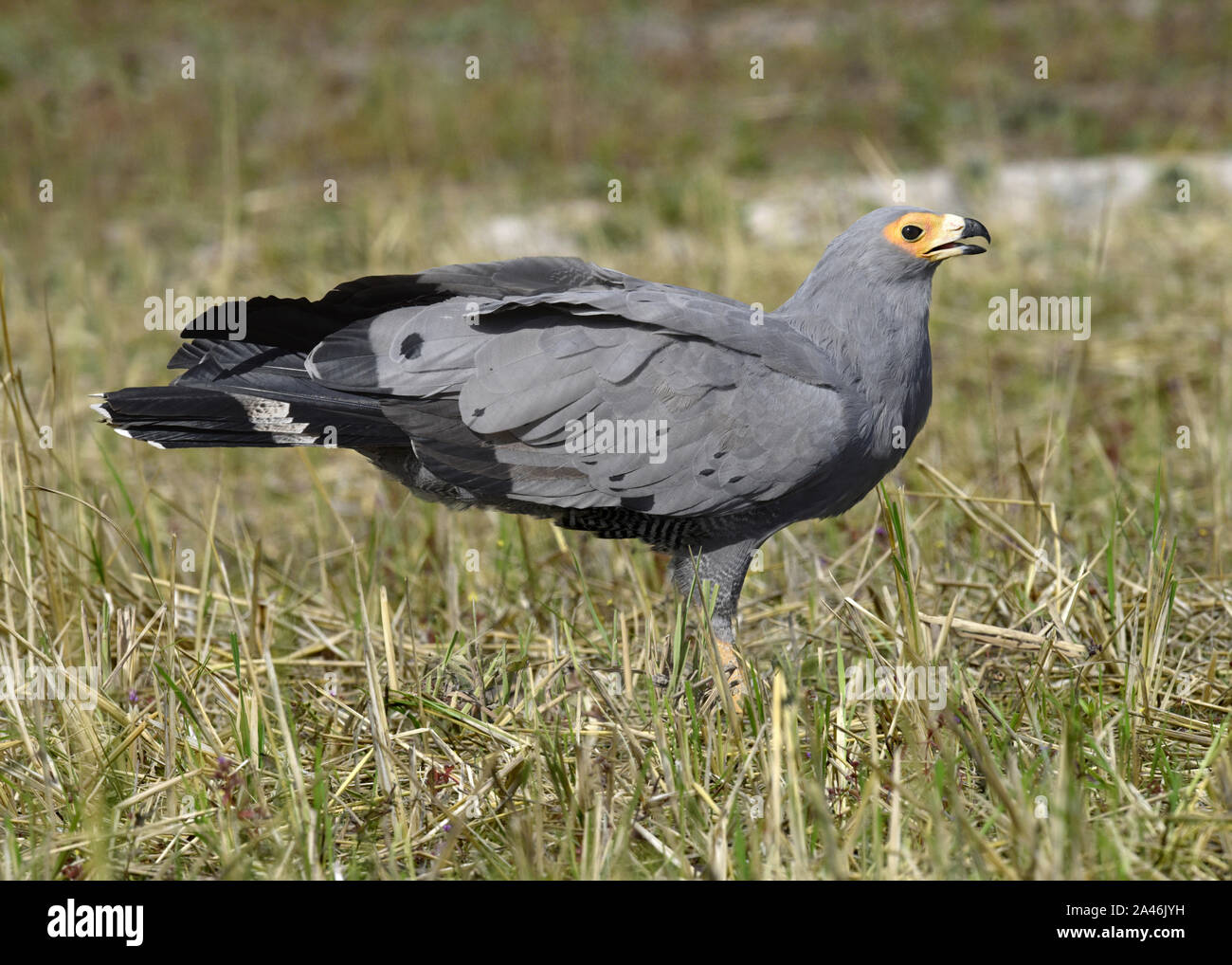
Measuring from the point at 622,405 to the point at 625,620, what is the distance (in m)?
0.78

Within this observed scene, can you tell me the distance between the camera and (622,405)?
129 inches

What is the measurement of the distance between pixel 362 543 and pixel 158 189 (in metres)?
8.27

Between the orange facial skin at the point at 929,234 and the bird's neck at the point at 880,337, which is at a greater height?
the orange facial skin at the point at 929,234

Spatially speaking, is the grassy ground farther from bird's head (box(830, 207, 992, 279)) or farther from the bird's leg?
bird's head (box(830, 207, 992, 279))

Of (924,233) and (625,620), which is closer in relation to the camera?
(924,233)

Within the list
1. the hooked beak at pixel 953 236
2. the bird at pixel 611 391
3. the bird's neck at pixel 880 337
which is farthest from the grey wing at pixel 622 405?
the hooked beak at pixel 953 236

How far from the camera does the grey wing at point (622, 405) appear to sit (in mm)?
3248

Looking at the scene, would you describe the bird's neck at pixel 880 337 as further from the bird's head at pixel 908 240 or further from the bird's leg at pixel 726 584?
the bird's leg at pixel 726 584

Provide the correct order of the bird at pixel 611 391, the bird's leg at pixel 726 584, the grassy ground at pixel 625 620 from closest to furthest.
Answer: the grassy ground at pixel 625 620, the bird at pixel 611 391, the bird's leg at pixel 726 584

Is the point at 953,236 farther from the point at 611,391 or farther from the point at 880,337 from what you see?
the point at 611,391

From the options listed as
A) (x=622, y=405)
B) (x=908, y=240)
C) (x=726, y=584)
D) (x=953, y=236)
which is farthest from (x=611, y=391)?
(x=953, y=236)

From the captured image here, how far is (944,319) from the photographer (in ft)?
24.1

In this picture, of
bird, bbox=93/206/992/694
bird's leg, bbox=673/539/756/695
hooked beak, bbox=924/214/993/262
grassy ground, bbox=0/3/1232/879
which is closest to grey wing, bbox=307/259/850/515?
bird, bbox=93/206/992/694

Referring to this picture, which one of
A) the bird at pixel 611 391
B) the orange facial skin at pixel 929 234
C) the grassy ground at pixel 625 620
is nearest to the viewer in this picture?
the grassy ground at pixel 625 620
